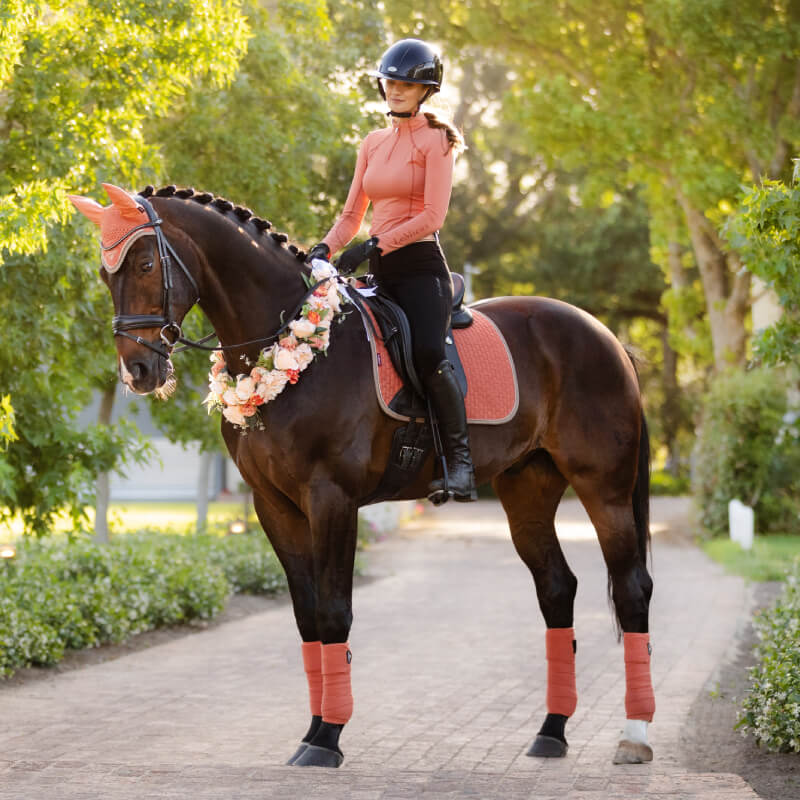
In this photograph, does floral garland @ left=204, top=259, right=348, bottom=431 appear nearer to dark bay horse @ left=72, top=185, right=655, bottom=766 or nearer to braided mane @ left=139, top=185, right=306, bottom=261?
dark bay horse @ left=72, top=185, right=655, bottom=766

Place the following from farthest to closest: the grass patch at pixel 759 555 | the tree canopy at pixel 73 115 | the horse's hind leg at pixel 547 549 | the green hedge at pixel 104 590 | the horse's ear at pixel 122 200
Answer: the grass patch at pixel 759 555 < the green hedge at pixel 104 590 < the tree canopy at pixel 73 115 < the horse's hind leg at pixel 547 549 < the horse's ear at pixel 122 200

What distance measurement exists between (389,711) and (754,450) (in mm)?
15754

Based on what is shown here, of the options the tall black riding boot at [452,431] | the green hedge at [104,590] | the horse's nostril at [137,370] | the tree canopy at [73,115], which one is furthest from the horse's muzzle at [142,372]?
the green hedge at [104,590]

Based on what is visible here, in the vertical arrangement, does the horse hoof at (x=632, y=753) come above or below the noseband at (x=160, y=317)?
below

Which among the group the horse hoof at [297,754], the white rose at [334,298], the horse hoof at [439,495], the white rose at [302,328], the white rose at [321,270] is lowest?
the horse hoof at [297,754]

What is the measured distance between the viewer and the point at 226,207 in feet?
19.6

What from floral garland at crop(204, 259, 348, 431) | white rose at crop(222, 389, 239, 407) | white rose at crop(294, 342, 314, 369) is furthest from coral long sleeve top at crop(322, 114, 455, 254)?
white rose at crop(222, 389, 239, 407)

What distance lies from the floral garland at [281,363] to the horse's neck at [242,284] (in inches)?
4.2

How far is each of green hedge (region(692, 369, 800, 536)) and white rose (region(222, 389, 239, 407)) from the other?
17.3 metres

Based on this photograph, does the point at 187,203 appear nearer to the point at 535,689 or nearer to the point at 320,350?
the point at 320,350

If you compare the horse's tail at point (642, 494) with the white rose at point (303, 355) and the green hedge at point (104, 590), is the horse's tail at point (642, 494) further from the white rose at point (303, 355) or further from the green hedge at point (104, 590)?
the green hedge at point (104, 590)

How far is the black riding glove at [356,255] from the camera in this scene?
5.93 m

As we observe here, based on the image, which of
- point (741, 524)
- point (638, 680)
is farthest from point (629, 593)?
point (741, 524)

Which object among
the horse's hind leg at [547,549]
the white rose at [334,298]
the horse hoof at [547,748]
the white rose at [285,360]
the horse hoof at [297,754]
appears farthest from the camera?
the horse's hind leg at [547,549]
